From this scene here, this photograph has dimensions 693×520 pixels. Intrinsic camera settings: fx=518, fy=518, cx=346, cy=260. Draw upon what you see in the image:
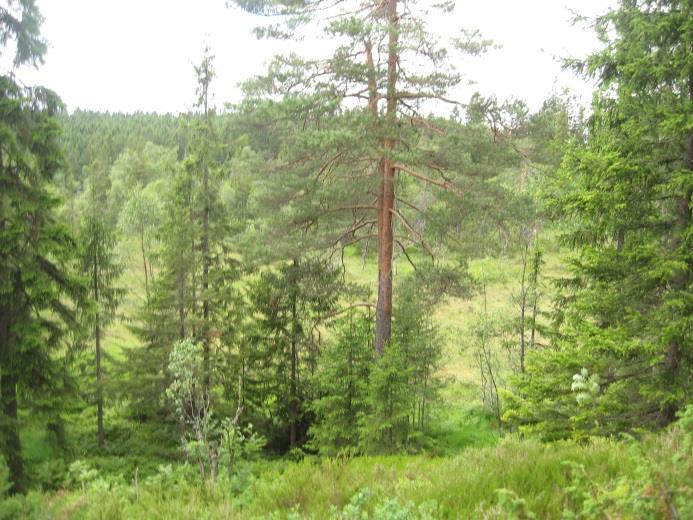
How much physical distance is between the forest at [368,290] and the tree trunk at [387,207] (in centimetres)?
7

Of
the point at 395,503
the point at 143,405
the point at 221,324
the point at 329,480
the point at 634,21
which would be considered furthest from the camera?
the point at 143,405

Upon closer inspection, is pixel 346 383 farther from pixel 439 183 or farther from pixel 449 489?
pixel 449 489

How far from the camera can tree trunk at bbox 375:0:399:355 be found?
428 inches

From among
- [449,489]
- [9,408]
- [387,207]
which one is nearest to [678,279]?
[449,489]

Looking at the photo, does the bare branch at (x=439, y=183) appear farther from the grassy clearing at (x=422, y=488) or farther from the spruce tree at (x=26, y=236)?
the spruce tree at (x=26, y=236)

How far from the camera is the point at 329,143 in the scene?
9.95 m

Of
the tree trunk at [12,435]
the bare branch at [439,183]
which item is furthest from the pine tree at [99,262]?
the bare branch at [439,183]

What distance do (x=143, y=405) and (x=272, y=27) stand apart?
41.7 feet

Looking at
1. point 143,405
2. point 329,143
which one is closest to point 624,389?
point 329,143

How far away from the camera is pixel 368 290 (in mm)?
14055

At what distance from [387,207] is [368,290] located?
3.00 meters

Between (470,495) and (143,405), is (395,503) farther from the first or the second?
(143,405)

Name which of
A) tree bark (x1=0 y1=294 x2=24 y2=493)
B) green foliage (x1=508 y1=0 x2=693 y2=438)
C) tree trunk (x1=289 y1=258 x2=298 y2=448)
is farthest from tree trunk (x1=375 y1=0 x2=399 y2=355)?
tree bark (x1=0 y1=294 x2=24 y2=493)

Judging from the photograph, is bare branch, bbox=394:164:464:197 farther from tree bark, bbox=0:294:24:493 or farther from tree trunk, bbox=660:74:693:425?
tree bark, bbox=0:294:24:493
